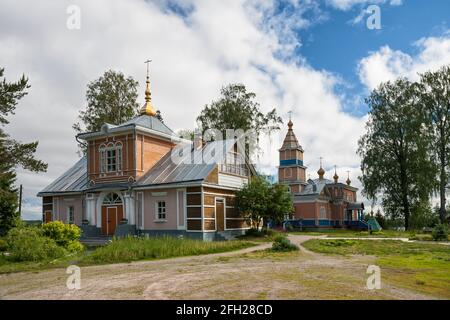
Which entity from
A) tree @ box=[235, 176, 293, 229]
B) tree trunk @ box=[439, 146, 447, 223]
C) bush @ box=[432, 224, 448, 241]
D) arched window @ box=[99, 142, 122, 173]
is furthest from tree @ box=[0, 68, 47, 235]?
tree trunk @ box=[439, 146, 447, 223]

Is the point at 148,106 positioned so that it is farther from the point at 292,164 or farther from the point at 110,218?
the point at 292,164

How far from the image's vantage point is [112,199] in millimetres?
25906

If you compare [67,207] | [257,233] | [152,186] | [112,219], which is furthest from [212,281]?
[67,207]

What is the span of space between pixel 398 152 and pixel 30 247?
104ft

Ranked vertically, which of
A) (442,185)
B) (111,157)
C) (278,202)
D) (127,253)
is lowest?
(127,253)

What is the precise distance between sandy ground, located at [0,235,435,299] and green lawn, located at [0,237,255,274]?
1.21 metres

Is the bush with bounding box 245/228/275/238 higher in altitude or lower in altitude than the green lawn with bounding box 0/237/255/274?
lower

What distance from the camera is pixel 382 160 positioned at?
120 ft

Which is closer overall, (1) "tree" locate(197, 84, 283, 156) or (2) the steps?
(2) the steps

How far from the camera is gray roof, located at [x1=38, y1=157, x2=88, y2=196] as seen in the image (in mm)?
28078

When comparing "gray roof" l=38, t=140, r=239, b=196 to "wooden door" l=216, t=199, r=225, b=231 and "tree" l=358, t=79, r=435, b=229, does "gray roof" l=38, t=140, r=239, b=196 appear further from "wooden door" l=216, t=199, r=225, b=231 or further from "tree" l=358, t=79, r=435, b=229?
"tree" l=358, t=79, r=435, b=229

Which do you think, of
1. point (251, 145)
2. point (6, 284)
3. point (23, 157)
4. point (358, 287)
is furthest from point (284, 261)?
point (251, 145)

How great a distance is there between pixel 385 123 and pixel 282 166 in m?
11.9
